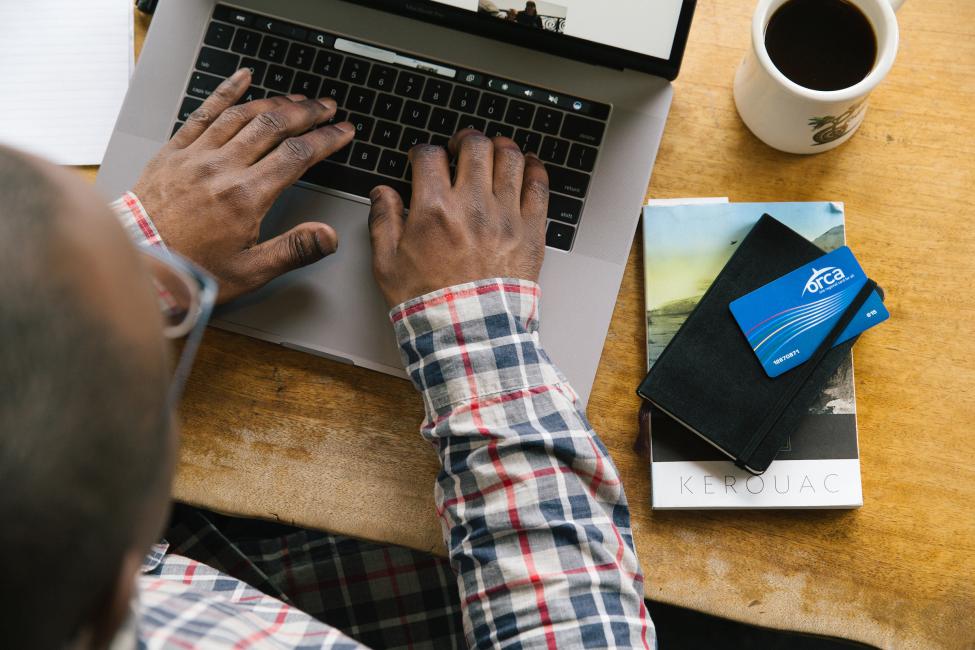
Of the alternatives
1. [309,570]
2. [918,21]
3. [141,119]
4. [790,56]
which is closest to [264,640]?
[309,570]

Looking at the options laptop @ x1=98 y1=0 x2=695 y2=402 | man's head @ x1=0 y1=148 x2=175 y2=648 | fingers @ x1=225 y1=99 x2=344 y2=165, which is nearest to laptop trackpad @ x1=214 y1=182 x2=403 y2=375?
laptop @ x1=98 y1=0 x2=695 y2=402

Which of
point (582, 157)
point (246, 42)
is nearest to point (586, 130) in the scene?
point (582, 157)

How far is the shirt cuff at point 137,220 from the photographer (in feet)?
2.30

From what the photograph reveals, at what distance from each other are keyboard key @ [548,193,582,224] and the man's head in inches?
16.6

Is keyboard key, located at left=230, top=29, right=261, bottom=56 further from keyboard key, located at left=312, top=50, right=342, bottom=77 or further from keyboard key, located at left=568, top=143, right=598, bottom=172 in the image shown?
keyboard key, located at left=568, top=143, right=598, bottom=172

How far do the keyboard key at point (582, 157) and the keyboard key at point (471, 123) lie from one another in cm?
9

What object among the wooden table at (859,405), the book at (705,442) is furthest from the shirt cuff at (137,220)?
the book at (705,442)

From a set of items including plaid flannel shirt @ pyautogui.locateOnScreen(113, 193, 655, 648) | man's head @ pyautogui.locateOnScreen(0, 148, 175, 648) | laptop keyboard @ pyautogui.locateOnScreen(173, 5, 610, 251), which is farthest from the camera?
laptop keyboard @ pyautogui.locateOnScreen(173, 5, 610, 251)

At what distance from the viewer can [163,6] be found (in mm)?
748

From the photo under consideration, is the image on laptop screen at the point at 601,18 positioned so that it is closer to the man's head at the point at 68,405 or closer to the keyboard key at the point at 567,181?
the keyboard key at the point at 567,181

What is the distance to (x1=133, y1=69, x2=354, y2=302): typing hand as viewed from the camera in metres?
0.69

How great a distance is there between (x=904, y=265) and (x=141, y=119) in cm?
76

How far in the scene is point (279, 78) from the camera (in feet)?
2.47

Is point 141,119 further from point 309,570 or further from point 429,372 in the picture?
point 309,570
